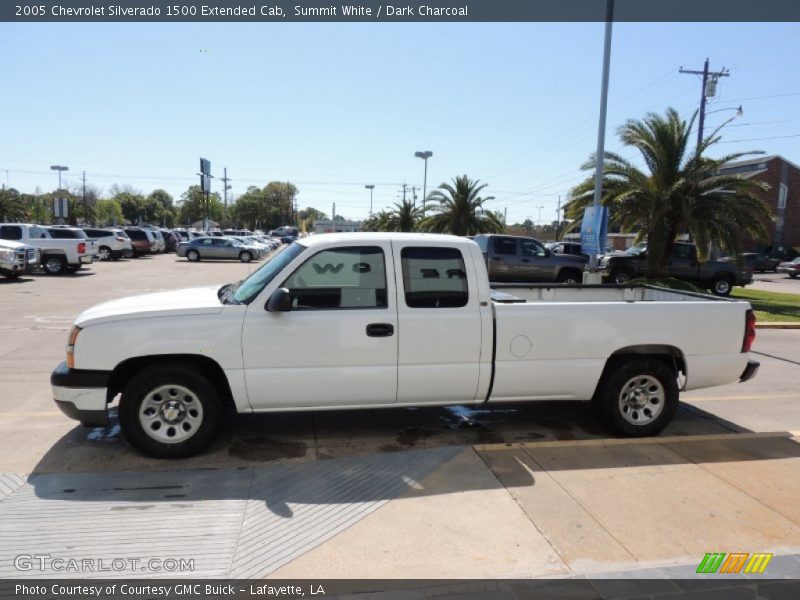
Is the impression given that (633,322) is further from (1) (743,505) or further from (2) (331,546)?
(2) (331,546)

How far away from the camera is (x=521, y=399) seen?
5047 mm

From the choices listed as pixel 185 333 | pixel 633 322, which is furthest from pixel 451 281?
pixel 185 333

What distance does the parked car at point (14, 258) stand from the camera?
18.1 metres

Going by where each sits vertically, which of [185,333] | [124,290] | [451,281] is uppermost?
[451,281]

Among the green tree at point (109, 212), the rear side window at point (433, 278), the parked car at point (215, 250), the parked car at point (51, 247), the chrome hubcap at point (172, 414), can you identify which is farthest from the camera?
the green tree at point (109, 212)

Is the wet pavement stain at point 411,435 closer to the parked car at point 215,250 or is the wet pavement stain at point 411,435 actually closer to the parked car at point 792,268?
the parked car at point 215,250

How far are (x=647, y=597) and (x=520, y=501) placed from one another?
1109 mm

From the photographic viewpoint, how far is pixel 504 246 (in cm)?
1912

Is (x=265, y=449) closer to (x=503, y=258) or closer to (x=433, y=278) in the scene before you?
(x=433, y=278)

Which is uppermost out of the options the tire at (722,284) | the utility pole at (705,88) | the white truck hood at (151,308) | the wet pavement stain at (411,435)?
the utility pole at (705,88)

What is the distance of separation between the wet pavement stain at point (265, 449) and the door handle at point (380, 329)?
1.18 meters

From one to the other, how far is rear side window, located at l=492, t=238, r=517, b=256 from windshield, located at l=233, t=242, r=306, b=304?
14.6 metres

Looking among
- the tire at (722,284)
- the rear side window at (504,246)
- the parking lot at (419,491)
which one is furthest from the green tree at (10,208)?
the parking lot at (419,491)

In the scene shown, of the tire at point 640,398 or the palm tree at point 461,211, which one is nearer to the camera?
the tire at point 640,398
